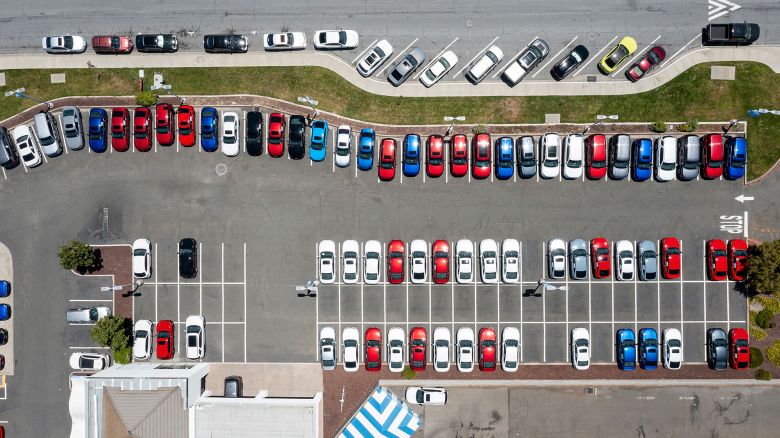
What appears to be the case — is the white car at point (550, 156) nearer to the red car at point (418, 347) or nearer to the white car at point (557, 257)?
the white car at point (557, 257)

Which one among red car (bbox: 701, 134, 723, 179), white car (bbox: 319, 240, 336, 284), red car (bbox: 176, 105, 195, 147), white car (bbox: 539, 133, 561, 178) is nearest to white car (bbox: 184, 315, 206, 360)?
white car (bbox: 319, 240, 336, 284)

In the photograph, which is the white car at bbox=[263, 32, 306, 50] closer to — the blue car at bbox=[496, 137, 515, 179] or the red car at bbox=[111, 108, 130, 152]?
the red car at bbox=[111, 108, 130, 152]

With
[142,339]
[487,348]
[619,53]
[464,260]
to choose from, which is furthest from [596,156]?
[142,339]

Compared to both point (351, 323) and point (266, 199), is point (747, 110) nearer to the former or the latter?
point (351, 323)

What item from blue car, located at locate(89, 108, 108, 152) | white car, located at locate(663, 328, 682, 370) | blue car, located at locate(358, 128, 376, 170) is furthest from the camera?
blue car, located at locate(89, 108, 108, 152)

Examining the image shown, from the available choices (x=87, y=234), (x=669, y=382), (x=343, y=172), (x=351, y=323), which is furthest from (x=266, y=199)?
(x=669, y=382)

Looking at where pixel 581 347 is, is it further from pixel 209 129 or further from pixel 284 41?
pixel 209 129
